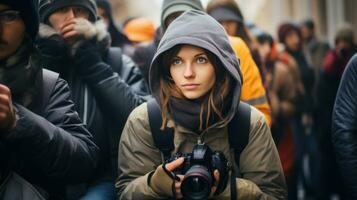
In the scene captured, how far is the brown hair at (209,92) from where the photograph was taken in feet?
13.5

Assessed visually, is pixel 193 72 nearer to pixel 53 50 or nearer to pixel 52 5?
pixel 53 50

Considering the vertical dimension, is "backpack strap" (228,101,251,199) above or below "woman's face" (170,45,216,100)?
below

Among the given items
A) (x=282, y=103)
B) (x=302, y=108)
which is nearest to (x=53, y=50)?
(x=282, y=103)

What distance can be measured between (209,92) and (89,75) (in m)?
0.86

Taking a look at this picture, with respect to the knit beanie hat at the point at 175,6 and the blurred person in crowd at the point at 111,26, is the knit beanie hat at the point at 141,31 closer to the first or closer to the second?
the blurred person in crowd at the point at 111,26

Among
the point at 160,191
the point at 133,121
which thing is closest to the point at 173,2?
the point at 133,121

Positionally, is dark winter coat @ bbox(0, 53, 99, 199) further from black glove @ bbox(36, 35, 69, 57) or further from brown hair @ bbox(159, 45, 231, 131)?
black glove @ bbox(36, 35, 69, 57)

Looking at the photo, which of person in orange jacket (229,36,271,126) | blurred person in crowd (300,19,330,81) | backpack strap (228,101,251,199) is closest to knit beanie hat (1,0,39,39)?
backpack strap (228,101,251,199)

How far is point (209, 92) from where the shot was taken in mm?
4203

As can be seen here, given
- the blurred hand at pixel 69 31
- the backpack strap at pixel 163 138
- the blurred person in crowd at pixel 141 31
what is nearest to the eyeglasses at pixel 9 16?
the backpack strap at pixel 163 138

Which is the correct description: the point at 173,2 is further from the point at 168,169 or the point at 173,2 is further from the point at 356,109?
the point at 168,169

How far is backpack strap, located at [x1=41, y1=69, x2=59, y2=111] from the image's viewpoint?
3.78 metres

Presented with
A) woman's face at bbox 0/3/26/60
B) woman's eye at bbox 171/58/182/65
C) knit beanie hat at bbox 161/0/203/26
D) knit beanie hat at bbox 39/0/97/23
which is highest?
woman's face at bbox 0/3/26/60

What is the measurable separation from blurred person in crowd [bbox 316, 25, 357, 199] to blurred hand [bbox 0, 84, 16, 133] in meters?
6.80
